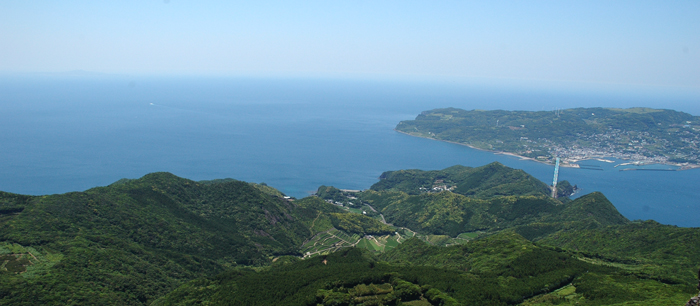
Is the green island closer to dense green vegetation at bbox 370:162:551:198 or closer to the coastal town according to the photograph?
dense green vegetation at bbox 370:162:551:198

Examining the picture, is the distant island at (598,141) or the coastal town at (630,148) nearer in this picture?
the coastal town at (630,148)

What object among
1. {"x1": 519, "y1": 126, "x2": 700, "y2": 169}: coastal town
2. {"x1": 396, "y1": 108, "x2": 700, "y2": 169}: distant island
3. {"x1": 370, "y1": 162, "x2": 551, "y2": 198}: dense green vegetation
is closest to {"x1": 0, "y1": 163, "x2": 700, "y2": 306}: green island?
{"x1": 370, "y1": 162, "x2": 551, "y2": 198}: dense green vegetation

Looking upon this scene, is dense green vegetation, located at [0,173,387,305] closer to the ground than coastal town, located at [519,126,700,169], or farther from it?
closer to the ground

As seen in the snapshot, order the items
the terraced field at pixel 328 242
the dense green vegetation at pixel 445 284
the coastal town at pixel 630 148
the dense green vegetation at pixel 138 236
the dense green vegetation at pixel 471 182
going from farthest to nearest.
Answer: the coastal town at pixel 630 148, the dense green vegetation at pixel 471 182, the terraced field at pixel 328 242, the dense green vegetation at pixel 138 236, the dense green vegetation at pixel 445 284

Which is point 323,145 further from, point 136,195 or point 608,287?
point 608,287

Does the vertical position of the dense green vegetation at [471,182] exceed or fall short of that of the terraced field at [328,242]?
it exceeds it

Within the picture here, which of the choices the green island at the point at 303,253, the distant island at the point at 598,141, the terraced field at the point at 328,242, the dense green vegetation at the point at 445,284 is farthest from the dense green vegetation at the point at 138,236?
the distant island at the point at 598,141

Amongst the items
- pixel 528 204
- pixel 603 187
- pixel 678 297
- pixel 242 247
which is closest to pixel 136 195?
pixel 242 247

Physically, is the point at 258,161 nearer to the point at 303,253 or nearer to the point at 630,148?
the point at 303,253

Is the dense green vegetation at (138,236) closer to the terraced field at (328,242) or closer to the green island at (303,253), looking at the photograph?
the green island at (303,253)

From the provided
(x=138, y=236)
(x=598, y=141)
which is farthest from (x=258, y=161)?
(x=598, y=141)
